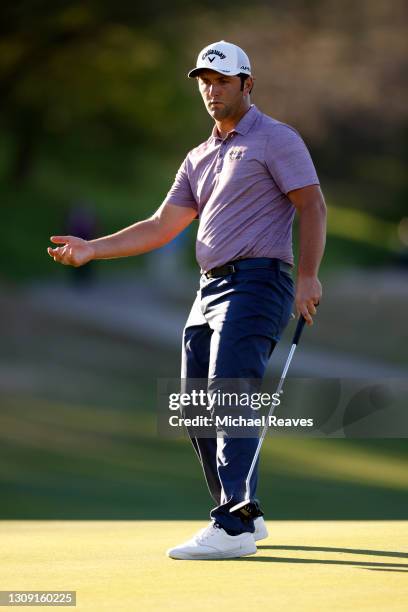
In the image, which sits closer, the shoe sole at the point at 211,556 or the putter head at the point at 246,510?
the shoe sole at the point at 211,556

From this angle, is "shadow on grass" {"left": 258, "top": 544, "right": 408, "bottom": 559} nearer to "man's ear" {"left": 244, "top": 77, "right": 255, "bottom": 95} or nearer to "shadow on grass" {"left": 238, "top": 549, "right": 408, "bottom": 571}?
"shadow on grass" {"left": 238, "top": 549, "right": 408, "bottom": 571}

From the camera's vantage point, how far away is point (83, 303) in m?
27.8

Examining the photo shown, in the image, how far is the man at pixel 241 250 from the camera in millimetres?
4984

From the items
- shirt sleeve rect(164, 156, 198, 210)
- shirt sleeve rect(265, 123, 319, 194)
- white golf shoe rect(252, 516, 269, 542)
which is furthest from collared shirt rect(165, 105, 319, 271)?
white golf shoe rect(252, 516, 269, 542)

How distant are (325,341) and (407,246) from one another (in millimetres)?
8907

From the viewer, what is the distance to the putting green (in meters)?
3.87

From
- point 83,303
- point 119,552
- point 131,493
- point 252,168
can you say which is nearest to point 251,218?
point 252,168

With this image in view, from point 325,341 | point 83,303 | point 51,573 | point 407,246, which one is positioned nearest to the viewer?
point 51,573

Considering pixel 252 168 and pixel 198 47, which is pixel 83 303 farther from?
pixel 252 168

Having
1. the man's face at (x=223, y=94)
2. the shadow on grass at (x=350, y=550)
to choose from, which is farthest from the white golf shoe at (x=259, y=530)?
the man's face at (x=223, y=94)

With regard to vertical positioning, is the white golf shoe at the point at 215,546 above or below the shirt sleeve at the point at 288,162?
below

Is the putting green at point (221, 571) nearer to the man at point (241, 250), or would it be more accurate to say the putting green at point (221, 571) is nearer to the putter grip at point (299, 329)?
the man at point (241, 250)

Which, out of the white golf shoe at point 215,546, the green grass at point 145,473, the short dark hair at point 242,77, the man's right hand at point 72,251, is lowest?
the green grass at point 145,473

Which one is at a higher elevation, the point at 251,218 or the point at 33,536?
the point at 251,218
